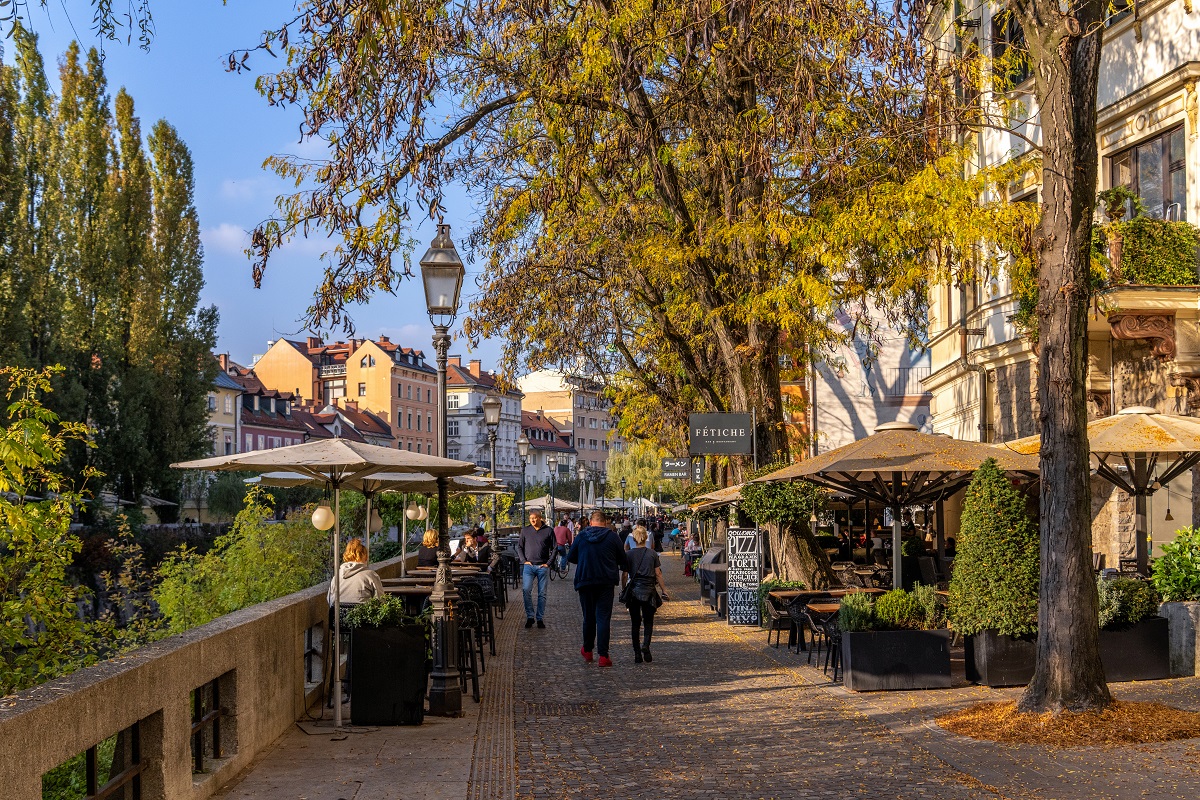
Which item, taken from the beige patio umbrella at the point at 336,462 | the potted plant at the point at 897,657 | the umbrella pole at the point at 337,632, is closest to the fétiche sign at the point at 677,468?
the potted plant at the point at 897,657

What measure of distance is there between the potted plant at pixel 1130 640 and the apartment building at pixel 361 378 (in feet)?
362

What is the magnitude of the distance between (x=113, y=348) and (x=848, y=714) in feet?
142

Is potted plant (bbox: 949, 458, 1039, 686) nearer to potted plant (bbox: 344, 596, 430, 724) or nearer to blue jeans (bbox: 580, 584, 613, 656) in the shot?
blue jeans (bbox: 580, 584, 613, 656)

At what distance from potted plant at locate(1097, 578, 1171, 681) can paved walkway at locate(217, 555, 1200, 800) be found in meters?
0.43

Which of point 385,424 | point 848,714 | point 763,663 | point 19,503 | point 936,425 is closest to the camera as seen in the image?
point 19,503

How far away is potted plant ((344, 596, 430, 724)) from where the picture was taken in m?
10.5

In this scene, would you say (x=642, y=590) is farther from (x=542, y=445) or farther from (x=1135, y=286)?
(x=542, y=445)

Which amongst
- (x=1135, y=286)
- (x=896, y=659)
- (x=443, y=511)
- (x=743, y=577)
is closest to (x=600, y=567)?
(x=443, y=511)

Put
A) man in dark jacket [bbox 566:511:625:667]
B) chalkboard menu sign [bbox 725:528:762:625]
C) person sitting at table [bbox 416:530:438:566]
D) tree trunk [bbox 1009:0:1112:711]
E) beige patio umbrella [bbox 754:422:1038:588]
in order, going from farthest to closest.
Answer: person sitting at table [bbox 416:530:438:566], chalkboard menu sign [bbox 725:528:762:625], man in dark jacket [bbox 566:511:625:667], beige patio umbrella [bbox 754:422:1038:588], tree trunk [bbox 1009:0:1112:711]

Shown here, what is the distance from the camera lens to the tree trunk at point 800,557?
19609mm

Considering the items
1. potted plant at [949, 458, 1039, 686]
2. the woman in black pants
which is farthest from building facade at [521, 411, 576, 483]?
potted plant at [949, 458, 1039, 686]

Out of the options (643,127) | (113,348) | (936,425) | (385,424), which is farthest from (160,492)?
(385,424)

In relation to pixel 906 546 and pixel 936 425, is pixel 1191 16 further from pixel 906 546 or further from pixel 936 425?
pixel 936 425

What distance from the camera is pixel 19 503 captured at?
9812 millimetres
